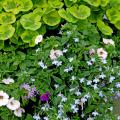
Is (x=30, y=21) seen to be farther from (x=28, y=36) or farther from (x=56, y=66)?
(x=56, y=66)

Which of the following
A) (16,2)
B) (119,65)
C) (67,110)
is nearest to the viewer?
(67,110)

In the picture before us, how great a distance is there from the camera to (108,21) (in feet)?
9.80

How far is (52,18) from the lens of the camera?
280cm

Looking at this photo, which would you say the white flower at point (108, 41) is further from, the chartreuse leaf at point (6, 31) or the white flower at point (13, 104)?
the white flower at point (13, 104)

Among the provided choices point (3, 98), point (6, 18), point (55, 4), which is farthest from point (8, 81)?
point (55, 4)

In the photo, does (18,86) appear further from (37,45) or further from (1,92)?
(37,45)

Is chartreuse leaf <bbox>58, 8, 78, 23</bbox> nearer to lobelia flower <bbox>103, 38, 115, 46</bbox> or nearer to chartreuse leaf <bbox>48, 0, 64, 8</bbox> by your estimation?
chartreuse leaf <bbox>48, 0, 64, 8</bbox>

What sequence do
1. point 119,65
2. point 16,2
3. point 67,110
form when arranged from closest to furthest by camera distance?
1. point 67,110
2. point 119,65
3. point 16,2

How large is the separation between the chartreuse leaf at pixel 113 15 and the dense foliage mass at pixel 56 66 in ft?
0.27

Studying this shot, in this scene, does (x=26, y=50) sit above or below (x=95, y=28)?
below

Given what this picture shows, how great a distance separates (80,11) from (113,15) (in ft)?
0.76

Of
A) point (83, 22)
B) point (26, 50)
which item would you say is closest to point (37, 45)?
point (26, 50)

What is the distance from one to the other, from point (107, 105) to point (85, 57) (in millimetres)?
280

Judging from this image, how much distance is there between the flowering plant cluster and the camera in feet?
7.94
